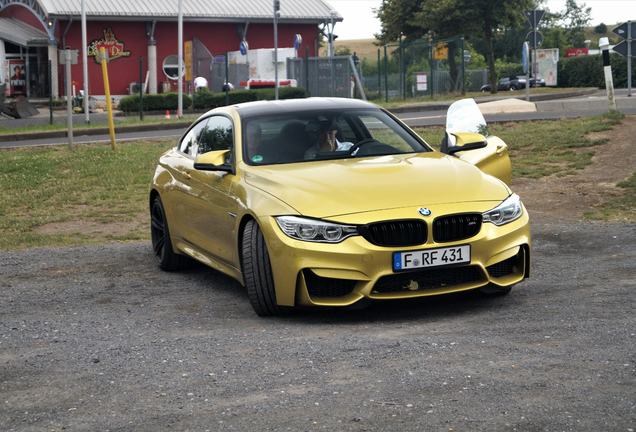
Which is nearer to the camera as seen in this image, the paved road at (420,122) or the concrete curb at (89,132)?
the paved road at (420,122)

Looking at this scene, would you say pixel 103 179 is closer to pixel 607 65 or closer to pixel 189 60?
pixel 607 65

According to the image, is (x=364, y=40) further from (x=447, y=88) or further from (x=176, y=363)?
(x=176, y=363)

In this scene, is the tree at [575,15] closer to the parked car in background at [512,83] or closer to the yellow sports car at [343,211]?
the parked car in background at [512,83]

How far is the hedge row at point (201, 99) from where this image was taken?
40.0 meters

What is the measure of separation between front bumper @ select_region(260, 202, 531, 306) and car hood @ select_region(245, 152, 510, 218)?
125 millimetres

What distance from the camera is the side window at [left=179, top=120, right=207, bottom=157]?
9977mm

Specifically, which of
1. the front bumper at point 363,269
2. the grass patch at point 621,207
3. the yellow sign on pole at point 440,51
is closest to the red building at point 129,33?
the yellow sign on pole at point 440,51

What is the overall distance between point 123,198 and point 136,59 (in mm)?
39350

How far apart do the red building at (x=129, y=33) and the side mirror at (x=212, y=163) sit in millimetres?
42611

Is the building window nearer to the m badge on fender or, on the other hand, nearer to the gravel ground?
the gravel ground

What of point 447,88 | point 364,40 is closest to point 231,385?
point 447,88

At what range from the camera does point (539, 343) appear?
6293 millimetres

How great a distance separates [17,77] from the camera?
5353cm

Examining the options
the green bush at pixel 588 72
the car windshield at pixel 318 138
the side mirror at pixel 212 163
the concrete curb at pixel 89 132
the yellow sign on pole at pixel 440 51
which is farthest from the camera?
the green bush at pixel 588 72
